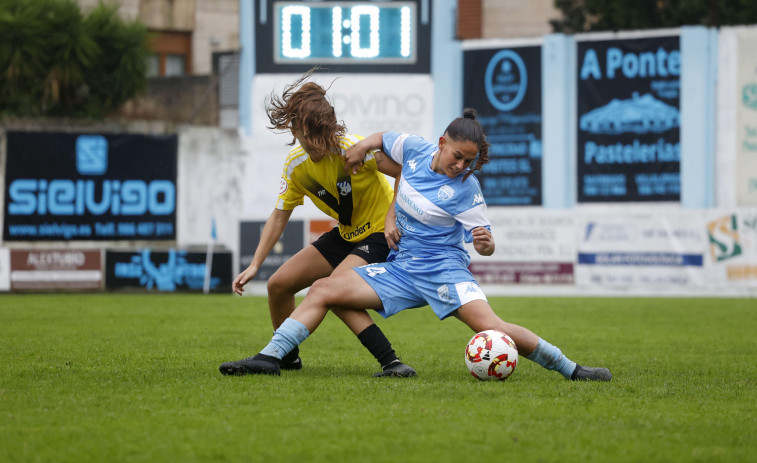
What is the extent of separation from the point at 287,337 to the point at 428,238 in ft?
3.42

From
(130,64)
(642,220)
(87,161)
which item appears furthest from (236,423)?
(130,64)

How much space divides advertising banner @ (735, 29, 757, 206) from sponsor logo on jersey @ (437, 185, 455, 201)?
52.6ft

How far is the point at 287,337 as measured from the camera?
599 cm

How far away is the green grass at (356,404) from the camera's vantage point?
13.2ft

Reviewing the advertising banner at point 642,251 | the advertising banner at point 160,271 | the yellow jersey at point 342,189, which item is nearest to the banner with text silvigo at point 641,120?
the advertising banner at point 642,251

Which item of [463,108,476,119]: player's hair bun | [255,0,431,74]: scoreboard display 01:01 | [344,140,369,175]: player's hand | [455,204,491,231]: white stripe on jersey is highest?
[255,0,431,74]: scoreboard display 01:01

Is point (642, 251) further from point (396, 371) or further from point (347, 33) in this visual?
point (396, 371)

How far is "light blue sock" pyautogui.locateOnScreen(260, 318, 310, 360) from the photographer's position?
5992mm

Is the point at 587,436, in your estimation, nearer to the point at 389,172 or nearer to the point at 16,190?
the point at 389,172

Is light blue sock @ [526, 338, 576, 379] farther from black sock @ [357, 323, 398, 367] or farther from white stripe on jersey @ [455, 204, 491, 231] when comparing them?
black sock @ [357, 323, 398, 367]

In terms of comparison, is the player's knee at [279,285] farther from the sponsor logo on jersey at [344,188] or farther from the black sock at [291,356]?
Answer: the sponsor logo on jersey at [344,188]

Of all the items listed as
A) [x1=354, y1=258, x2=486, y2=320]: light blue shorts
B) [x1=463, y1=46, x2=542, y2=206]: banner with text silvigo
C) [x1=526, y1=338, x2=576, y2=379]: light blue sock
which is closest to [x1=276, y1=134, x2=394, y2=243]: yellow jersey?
[x1=354, y1=258, x2=486, y2=320]: light blue shorts

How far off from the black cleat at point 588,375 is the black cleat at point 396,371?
0.99 m

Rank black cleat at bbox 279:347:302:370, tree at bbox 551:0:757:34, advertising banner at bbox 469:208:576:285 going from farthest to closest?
tree at bbox 551:0:757:34, advertising banner at bbox 469:208:576:285, black cleat at bbox 279:347:302:370
